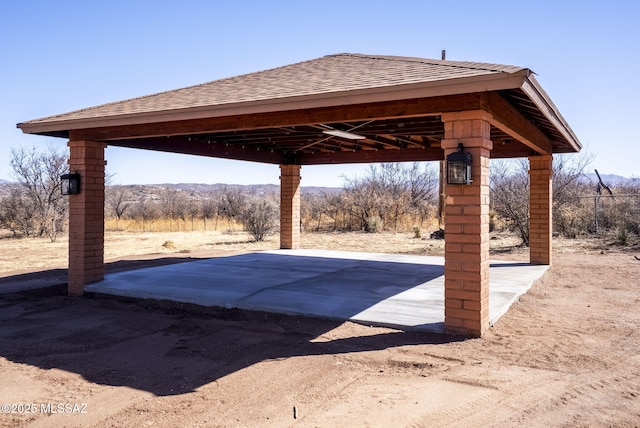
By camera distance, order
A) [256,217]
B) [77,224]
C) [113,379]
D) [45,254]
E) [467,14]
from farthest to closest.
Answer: [256,217] → [45,254] → [467,14] → [77,224] → [113,379]

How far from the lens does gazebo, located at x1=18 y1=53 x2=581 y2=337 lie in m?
5.45

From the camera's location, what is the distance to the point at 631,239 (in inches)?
645

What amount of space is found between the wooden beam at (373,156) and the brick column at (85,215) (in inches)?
265

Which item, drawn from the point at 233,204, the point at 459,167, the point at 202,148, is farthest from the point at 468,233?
the point at 233,204

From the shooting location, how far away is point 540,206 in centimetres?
1112

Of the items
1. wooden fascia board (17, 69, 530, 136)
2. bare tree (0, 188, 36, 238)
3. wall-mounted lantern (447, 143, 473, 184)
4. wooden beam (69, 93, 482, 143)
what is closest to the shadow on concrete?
wall-mounted lantern (447, 143, 473, 184)

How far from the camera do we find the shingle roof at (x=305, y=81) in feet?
18.3

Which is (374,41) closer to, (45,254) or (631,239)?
(631,239)

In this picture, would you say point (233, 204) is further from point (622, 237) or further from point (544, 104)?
point (544, 104)

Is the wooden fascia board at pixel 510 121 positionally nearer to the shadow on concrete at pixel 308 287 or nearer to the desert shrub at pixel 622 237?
the shadow on concrete at pixel 308 287

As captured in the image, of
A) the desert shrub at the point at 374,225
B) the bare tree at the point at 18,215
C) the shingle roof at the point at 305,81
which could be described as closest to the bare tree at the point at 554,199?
the desert shrub at the point at 374,225

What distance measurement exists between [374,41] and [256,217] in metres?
8.49

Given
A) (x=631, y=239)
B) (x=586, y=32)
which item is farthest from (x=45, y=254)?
(x=631, y=239)

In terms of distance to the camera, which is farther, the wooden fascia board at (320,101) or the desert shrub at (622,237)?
the desert shrub at (622,237)
